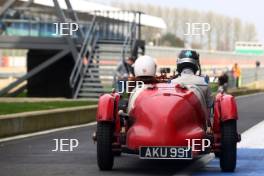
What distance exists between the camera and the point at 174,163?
41.2ft

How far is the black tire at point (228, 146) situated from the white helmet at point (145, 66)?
4.87 ft

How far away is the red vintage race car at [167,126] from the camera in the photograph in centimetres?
1077

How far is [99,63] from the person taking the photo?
35.7 metres

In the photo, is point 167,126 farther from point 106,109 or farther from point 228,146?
point 106,109

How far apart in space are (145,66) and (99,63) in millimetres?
23368

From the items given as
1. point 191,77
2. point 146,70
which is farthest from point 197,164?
point 146,70

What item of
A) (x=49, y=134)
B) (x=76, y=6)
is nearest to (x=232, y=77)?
(x=76, y=6)

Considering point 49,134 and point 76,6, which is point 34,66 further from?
point 76,6

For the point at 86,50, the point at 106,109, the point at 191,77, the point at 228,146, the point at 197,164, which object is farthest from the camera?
the point at 86,50

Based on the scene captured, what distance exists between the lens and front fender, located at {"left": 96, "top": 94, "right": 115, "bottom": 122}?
11691 mm

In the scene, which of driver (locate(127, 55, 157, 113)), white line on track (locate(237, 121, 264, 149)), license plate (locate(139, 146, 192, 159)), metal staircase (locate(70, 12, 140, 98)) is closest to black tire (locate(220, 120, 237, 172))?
license plate (locate(139, 146, 192, 159))

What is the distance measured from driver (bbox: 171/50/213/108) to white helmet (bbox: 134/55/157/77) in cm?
37

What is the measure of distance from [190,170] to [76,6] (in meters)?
51.9

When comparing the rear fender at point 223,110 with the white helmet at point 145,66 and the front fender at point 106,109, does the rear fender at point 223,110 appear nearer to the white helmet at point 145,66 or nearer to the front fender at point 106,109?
the white helmet at point 145,66
